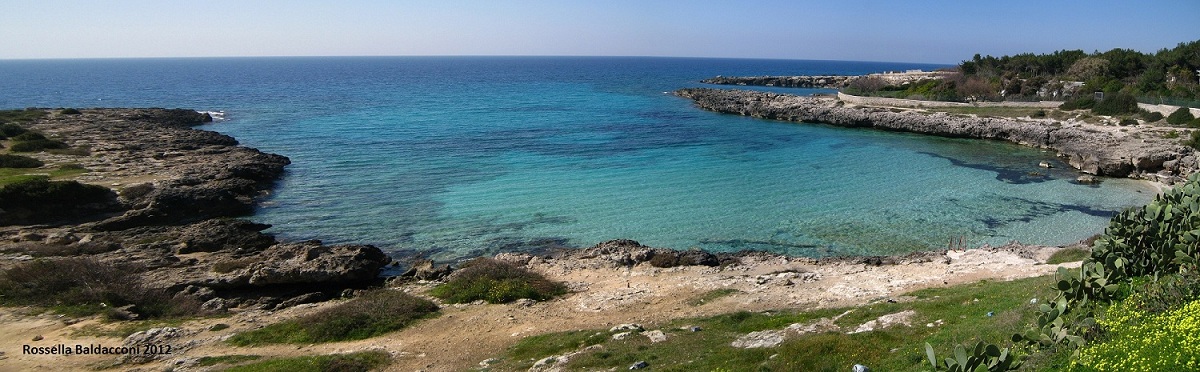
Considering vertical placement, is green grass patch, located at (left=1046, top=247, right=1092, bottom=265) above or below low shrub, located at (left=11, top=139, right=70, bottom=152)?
below

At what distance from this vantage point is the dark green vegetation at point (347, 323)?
19312 millimetres

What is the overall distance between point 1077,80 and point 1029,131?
32919 millimetres

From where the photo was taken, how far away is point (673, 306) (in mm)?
21750

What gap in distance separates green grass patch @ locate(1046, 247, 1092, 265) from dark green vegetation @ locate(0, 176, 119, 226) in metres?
45.9

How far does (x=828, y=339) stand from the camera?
14766 mm

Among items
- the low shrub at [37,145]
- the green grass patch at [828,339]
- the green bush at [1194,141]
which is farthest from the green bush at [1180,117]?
the low shrub at [37,145]

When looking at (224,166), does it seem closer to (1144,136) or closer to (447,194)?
(447,194)

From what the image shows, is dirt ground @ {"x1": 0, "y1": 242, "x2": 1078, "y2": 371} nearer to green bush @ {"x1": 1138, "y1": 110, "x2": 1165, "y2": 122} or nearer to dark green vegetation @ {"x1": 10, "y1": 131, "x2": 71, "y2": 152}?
dark green vegetation @ {"x1": 10, "y1": 131, "x2": 71, "y2": 152}

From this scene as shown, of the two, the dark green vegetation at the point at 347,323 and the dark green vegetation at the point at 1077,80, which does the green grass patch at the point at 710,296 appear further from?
the dark green vegetation at the point at 1077,80

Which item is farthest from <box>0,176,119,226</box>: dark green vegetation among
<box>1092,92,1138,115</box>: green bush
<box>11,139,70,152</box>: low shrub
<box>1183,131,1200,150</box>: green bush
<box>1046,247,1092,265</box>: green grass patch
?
<box>1092,92,1138,115</box>: green bush

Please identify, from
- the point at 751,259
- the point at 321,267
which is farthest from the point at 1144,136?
the point at 321,267

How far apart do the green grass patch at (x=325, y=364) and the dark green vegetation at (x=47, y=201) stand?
24.6 m

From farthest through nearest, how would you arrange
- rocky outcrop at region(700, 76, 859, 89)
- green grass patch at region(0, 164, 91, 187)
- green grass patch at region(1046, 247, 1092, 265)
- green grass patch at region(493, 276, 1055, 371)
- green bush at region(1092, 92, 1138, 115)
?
rocky outcrop at region(700, 76, 859, 89) < green bush at region(1092, 92, 1138, 115) < green grass patch at region(0, 164, 91, 187) < green grass patch at region(1046, 247, 1092, 265) < green grass patch at region(493, 276, 1055, 371)

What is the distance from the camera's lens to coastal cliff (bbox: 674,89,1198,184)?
45.2 m
